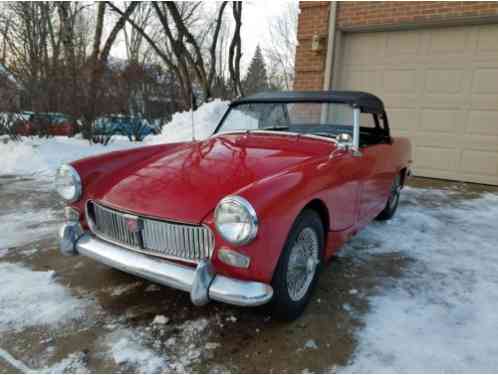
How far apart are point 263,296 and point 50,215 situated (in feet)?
11.1

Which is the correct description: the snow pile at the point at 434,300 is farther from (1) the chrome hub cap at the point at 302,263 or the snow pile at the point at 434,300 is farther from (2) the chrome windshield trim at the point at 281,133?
(2) the chrome windshield trim at the point at 281,133

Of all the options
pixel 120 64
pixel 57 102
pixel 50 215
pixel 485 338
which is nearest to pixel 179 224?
pixel 485 338

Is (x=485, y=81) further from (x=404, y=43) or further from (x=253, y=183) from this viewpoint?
(x=253, y=183)

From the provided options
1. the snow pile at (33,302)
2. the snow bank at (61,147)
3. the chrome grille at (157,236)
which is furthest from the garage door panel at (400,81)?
the snow pile at (33,302)

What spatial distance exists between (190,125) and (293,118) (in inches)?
229

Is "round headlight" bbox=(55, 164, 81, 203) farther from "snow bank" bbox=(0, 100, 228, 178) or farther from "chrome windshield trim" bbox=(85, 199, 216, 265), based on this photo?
"snow bank" bbox=(0, 100, 228, 178)

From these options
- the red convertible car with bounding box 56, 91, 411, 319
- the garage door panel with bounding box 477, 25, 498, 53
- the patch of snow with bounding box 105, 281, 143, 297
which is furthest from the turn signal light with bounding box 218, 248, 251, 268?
the garage door panel with bounding box 477, 25, 498, 53

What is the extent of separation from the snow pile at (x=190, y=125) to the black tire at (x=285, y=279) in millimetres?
6116

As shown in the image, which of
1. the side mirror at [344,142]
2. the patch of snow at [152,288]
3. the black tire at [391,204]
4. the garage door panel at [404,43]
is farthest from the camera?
the garage door panel at [404,43]

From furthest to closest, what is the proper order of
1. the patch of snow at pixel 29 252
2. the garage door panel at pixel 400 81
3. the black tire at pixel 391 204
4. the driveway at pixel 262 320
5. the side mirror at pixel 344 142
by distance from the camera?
the garage door panel at pixel 400 81, the black tire at pixel 391 204, the patch of snow at pixel 29 252, the side mirror at pixel 344 142, the driveway at pixel 262 320

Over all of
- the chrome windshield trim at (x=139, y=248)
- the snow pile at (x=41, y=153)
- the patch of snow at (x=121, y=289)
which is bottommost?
the patch of snow at (x=121, y=289)

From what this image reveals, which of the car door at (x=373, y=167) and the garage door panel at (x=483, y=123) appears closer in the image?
the car door at (x=373, y=167)

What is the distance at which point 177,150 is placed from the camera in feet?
10.3

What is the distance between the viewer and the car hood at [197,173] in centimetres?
209
